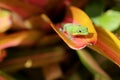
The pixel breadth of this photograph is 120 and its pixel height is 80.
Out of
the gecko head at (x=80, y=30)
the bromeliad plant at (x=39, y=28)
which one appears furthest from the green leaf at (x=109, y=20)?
the gecko head at (x=80, y=30)

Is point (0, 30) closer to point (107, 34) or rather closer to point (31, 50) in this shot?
point (31, 50)

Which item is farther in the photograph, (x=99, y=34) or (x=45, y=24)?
(x=45, y=24)

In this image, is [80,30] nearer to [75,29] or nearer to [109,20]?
[75,29]

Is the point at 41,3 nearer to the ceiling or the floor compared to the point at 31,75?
nearer to the ceiling

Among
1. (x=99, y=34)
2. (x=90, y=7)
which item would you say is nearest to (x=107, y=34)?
(x=99, y=34)

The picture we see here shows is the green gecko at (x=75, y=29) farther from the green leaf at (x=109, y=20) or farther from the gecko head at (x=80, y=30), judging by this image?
the green leaf at (x=109, y=20)

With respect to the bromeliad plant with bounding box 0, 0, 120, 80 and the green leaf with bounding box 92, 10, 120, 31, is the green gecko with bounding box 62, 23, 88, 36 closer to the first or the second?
the bromeliad plant with bounding box 0, 0, 120, 80

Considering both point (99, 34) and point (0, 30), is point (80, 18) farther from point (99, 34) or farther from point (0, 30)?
point (0, 30)

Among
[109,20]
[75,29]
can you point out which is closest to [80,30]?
[75,29]
